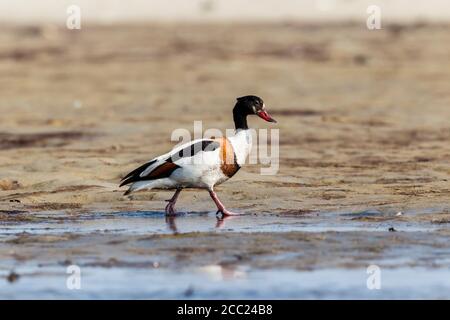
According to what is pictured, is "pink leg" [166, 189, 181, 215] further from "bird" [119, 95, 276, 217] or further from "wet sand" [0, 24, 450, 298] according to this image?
"wet sand" [0, 24, 450, 298]

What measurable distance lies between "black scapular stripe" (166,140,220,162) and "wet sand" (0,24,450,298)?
57 centimetres

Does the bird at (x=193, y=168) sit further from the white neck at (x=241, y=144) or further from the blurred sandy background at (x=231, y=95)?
the blurred sandy background at (x=231, y=95)

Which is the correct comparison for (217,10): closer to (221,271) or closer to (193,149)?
(193,149)

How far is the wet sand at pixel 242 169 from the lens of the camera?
9.85 meters

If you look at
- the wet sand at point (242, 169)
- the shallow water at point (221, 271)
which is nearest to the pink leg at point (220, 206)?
the wet sand at point (242, 169)

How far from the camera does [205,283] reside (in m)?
8.94

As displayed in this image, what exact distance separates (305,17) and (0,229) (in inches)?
1091

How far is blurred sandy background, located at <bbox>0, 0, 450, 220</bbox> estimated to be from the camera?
517 inches

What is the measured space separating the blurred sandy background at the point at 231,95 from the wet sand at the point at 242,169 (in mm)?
46

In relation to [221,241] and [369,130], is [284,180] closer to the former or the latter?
[221,241]

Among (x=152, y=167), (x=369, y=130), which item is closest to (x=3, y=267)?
(x=152, y=167)

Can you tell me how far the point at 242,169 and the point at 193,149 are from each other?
9.15 feet

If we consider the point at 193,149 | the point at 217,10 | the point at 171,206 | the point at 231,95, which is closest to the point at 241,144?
the point at 193,149

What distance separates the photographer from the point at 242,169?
47.1 feet
